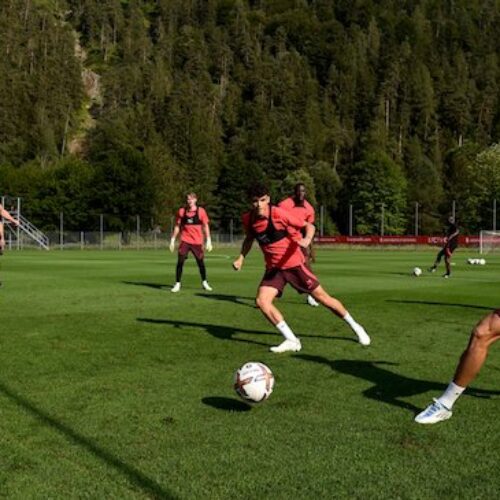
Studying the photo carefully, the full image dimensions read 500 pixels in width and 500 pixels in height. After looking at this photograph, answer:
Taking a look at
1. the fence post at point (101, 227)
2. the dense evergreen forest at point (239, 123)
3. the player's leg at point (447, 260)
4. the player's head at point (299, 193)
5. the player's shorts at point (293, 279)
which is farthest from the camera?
the dense evergreen forest at point (239, 123)

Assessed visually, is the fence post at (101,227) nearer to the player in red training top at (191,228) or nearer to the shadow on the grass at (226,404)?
the player in red training top at (191,228)

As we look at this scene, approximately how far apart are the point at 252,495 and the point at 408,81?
17258 cm

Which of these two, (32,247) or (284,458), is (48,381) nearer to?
(284,458)

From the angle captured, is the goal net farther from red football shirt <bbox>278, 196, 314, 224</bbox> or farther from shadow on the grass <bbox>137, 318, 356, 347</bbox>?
shadow on the grass <bbox>137, 318, 356, 347</bbox>

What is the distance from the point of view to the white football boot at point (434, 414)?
5.83 metres

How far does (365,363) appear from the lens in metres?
8.45

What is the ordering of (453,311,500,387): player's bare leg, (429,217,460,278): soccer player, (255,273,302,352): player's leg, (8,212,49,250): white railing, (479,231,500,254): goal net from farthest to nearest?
1. (8,212,49,250): white railing
2. (479,231,500,254): goal net
3. (429,217,460,278): soccer player
4. (255,273,302,352): player's leg
5. (453,311,500,387): player's bare leg

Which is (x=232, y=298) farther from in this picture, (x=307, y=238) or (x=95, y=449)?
(x=95, y=449)

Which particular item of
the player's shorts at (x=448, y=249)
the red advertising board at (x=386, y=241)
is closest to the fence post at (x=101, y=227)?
the red advertising board at (x=386, y=241)

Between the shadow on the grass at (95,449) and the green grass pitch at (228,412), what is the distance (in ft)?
0.05

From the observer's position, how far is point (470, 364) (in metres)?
5.83

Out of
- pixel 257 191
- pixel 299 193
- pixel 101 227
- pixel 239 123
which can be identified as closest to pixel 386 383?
pixel 257 191

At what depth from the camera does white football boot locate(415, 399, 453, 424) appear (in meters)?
5.83

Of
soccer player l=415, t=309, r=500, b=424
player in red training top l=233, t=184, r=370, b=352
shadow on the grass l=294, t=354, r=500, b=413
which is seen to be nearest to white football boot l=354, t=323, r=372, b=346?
player in red training top l=233, t=184, r=370, b=352
